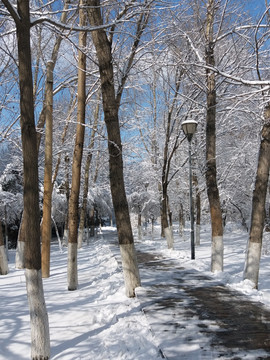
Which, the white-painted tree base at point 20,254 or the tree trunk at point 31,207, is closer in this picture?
the tree trunk at point 31,207

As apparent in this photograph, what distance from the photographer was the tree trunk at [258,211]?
678 cm

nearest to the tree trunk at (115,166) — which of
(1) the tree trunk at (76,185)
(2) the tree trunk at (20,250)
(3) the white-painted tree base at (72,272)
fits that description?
(1) the tree trunk at (76,185)

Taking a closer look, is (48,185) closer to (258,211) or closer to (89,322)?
(89,322)

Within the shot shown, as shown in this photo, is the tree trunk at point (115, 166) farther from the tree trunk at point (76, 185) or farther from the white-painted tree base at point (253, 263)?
Result: the white-painted tree base at point (253, 263)

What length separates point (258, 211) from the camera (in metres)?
6.92

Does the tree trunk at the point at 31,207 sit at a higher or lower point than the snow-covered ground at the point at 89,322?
higher

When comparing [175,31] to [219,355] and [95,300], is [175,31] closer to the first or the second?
[95,300]

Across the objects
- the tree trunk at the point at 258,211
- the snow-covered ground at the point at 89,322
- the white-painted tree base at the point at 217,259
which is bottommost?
the snow-covered ground at the point at 89,322

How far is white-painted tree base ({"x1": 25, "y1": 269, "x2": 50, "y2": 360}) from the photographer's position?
3602 mm

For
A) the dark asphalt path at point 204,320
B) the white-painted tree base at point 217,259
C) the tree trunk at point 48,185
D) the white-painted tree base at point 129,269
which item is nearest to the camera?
the dark asphalt path at point 204,320

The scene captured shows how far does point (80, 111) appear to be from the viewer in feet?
26.7

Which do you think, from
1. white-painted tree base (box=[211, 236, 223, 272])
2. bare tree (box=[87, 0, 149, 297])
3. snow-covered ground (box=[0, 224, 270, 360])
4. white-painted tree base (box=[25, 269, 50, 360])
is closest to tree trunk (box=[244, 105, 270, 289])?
snow-covered ground (box=[0, 224, 270, 360])

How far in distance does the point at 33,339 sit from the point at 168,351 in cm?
157

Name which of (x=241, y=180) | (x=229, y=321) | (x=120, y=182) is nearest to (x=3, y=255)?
(x=120, y=182)
